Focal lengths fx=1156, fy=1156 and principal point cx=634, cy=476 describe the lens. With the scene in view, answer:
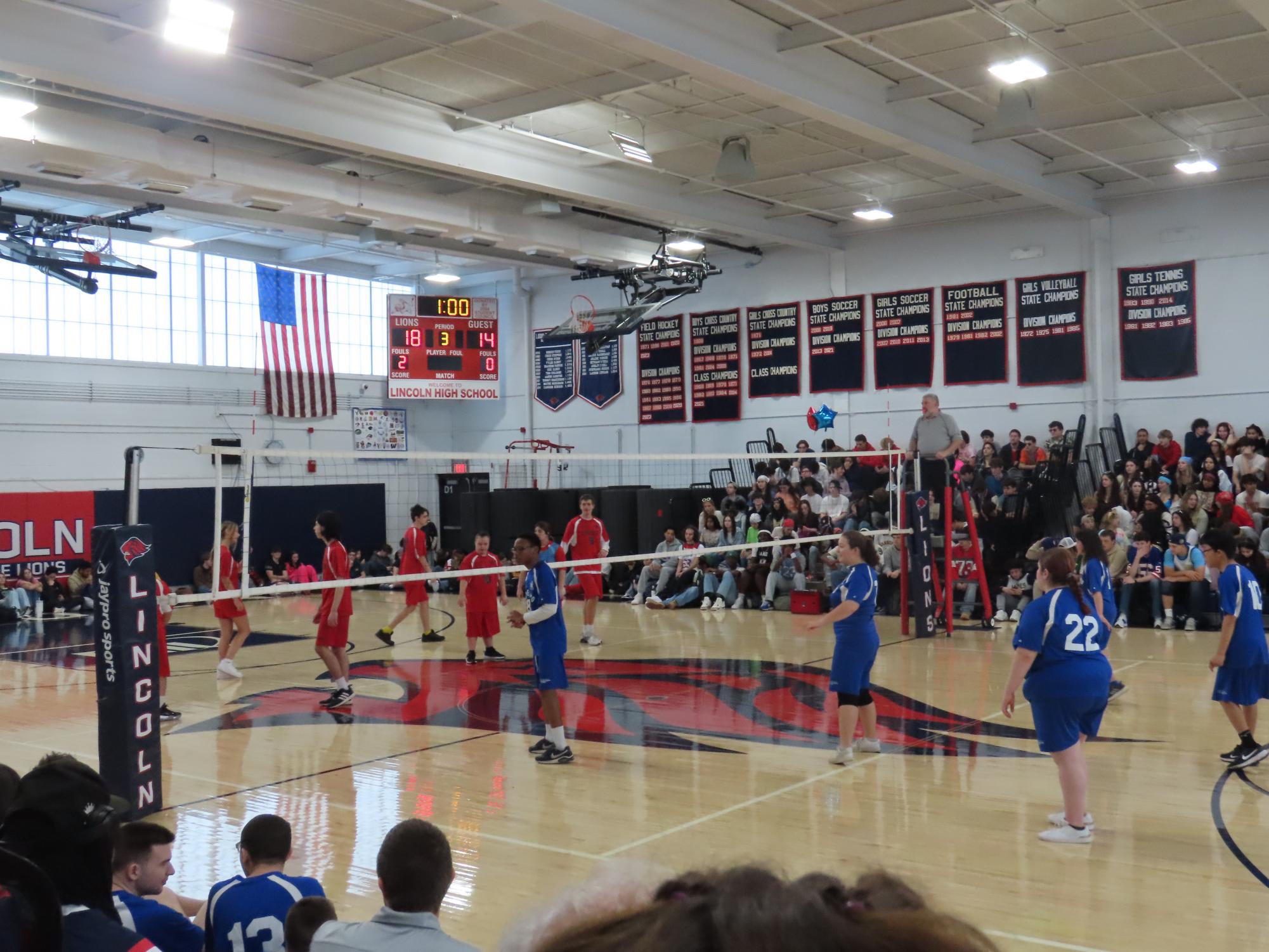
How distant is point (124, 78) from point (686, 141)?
6309 millimetres

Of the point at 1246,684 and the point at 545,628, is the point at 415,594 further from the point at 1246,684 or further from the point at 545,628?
the point at 1246,684

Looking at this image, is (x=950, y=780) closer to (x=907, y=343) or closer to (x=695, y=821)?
(x=695, y=821)

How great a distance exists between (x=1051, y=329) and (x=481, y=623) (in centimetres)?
995

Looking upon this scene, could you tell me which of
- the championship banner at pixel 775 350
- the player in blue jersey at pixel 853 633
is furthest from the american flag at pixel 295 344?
the player in blue jersey at pixel 853 633

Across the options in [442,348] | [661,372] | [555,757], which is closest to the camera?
[555,757]

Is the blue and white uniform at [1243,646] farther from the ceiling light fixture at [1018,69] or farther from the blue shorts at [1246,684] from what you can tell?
the ceiling light fixture at [1018,69]

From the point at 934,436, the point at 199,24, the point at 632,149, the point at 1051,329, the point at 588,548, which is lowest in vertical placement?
the point at 588,548

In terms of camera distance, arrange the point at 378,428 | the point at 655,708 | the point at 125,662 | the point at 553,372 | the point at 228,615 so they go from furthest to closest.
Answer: the point at 378,428
the point at 553,372
the point at 228,615
the point at 655,708
the point at 125,662

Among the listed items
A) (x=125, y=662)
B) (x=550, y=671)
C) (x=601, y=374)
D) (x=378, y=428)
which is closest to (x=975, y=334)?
(x=601, y=374)

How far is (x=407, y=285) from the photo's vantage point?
23141 mm

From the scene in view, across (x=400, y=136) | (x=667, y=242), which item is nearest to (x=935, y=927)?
(x=400, y=136)

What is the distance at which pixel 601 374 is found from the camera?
21781 millimetres

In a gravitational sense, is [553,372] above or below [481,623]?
above

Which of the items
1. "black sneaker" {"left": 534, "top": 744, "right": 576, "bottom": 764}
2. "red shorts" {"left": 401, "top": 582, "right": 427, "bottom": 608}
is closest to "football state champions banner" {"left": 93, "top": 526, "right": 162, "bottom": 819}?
"black sneaker" {"left": 534, "top": 744, "right": 576, "bottom": 764}
